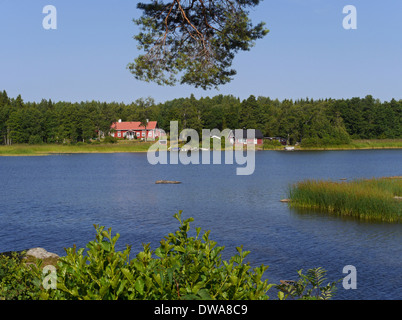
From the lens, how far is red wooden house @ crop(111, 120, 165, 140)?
14775 cm

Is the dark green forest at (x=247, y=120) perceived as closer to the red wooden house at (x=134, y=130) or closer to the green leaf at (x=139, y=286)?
the red wooden house at (x=134, y=130)

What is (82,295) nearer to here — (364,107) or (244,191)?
(244,191)

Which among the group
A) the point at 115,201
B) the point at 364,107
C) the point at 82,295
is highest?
the point at 364,107

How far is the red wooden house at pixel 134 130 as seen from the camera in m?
148

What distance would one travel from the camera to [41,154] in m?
117

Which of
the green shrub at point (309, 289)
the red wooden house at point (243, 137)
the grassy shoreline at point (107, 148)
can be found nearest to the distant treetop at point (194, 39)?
the green shrub at point (309, 289)

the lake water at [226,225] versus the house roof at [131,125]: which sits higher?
the house roof at [131,125]

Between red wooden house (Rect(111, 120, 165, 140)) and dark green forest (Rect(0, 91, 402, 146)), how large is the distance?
11.0 feet

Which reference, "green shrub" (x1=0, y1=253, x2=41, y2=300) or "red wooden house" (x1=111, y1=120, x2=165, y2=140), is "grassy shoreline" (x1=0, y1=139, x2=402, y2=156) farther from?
"green shrub" (x1=0, y1=253, x2=41, y2=300)

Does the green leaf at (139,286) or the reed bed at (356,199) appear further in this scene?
the reed bed at (356,199)

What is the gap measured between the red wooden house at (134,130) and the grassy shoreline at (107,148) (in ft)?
74.2

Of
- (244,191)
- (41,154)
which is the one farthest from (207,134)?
(244,191)

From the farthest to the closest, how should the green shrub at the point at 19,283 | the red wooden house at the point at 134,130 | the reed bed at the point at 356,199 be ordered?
the red wooden house at the point at 134,130, the reed bed at the point at 356,199, the green shrub at the point at 19,283
